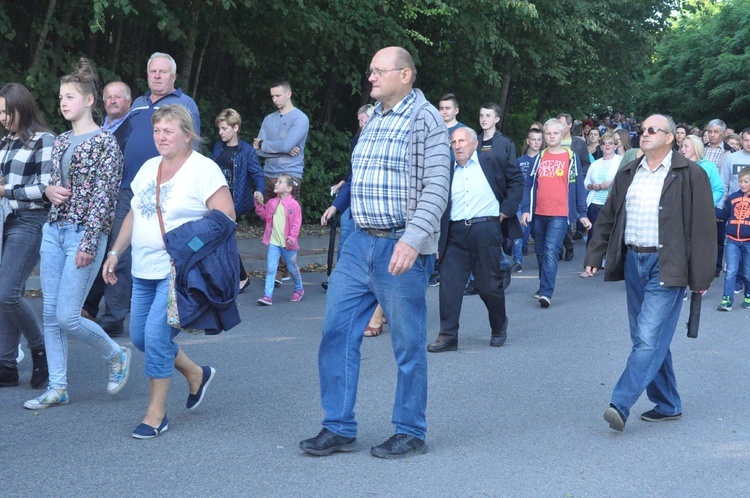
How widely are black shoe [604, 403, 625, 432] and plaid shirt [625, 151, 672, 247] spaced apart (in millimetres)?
982

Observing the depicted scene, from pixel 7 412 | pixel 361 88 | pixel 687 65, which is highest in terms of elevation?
pixel 687 65

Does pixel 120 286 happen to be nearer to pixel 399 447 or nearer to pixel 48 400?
pixel 48 400

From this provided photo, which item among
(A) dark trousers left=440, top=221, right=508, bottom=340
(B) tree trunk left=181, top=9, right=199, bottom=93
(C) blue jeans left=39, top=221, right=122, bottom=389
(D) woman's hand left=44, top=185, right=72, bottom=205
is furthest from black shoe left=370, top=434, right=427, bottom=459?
(B) tree trunk left=181, top=9, right=199, bottom=93

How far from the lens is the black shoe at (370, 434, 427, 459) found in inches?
207

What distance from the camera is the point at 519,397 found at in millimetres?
6723

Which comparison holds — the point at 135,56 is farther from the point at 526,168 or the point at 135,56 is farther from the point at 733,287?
the point at 733,287

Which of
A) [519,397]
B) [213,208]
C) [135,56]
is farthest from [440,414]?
[135,56]

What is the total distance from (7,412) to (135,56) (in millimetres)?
10001

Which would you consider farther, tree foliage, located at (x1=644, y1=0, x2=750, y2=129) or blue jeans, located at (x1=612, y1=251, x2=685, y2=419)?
tree foliage, located at (x1=644, y1=0, x2=750, y2=129)

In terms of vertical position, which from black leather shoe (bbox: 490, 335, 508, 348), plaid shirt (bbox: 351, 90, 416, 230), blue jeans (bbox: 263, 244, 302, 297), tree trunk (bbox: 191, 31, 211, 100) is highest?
tree trunk (bbox: 191, 31, 211, 100)

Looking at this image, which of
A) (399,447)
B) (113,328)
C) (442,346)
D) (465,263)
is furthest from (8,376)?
(465,263)

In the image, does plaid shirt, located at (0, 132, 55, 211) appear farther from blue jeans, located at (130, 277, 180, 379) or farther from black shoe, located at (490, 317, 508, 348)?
black shoe, located at (490, 317, 508, 348)

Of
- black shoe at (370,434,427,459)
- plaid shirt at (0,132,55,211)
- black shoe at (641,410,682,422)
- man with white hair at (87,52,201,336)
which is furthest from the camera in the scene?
man with white hair at (87,52,201,336)

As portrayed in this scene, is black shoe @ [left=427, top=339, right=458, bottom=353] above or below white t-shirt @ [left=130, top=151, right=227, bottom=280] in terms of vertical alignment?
below
